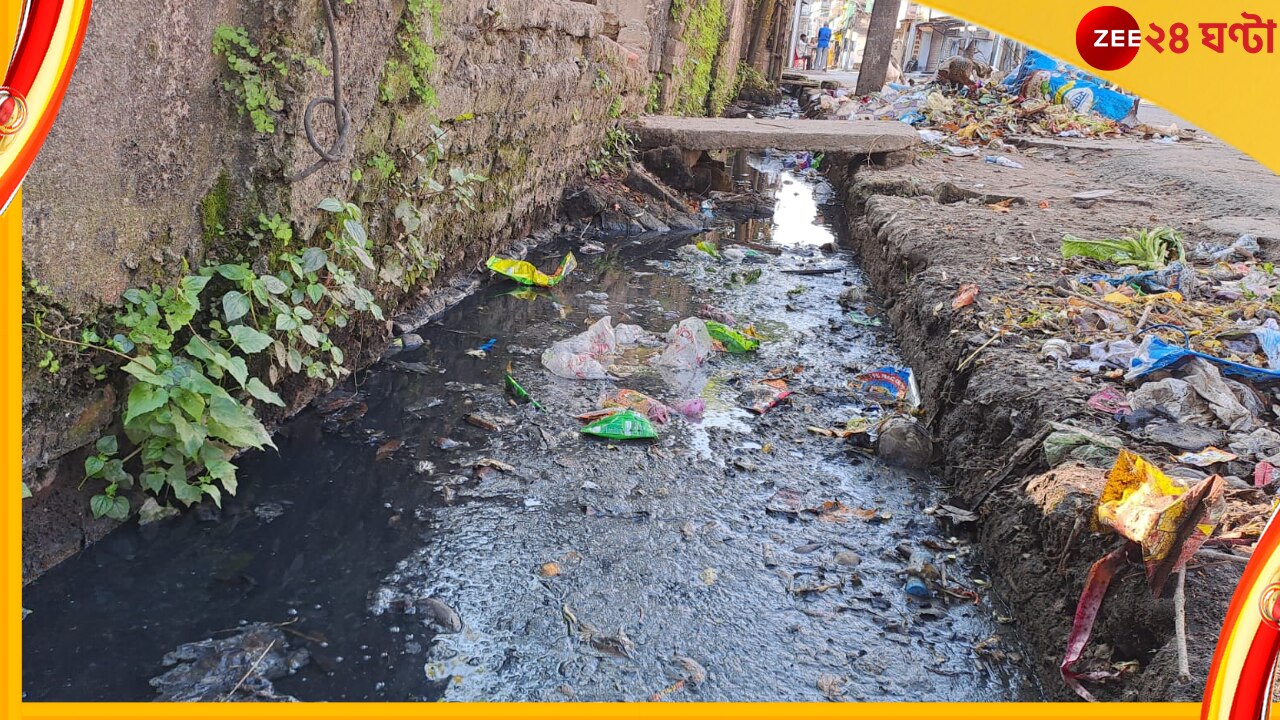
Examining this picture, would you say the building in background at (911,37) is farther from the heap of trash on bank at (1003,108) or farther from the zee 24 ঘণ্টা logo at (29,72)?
the zee 24 ঘণ্টা logo at (29,72)

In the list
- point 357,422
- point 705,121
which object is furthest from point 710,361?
point 705,121

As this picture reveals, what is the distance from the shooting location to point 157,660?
5.63 ft

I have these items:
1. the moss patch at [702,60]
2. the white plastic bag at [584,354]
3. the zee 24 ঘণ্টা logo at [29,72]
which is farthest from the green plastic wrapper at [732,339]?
the moss patch at [702,60]

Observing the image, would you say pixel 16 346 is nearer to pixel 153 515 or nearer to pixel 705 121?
pixel 153 515

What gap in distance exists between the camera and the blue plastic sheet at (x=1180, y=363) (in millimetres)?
2539

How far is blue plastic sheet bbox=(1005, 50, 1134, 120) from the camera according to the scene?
31.5 ft

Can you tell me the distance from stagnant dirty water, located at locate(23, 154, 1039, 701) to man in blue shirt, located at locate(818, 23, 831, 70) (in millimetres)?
25869

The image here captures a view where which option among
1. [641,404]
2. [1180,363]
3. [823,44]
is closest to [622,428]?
[641,404]

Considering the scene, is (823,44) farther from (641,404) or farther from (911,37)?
(641,404)

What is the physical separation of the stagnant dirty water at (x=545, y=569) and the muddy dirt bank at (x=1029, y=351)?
0.62 feet

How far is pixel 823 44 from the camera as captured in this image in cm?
2753

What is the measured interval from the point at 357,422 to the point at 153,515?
75 cm

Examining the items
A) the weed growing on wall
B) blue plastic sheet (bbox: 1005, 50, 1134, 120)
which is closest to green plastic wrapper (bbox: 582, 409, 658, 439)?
the weed growing on wall

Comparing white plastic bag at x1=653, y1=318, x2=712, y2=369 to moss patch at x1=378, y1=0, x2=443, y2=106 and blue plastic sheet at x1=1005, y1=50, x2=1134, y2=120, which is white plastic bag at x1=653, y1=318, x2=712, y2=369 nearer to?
moss patch at x1=378, y1=0, x2=443, y2=106
